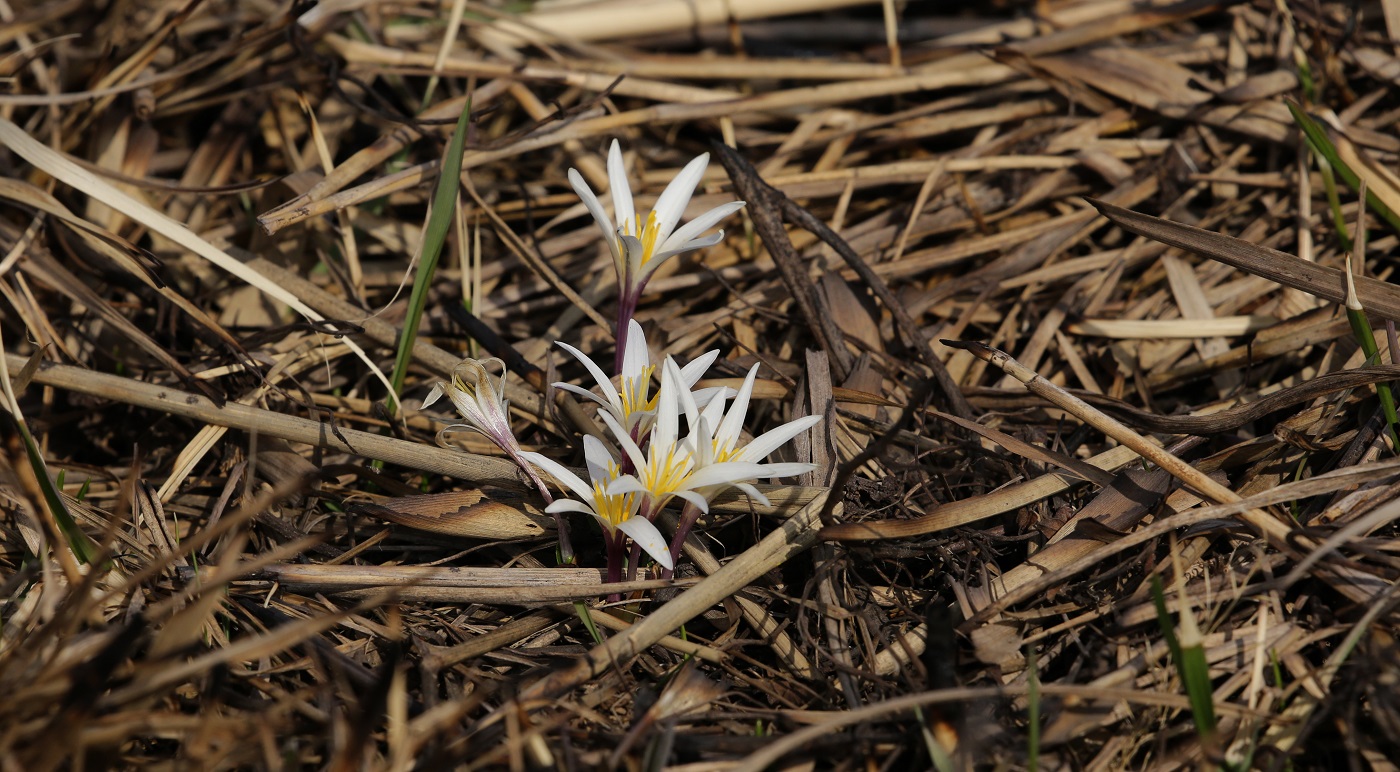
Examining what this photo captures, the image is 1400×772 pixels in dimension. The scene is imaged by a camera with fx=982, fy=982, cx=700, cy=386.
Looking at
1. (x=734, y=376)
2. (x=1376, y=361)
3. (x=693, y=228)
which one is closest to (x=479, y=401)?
(x=693, y=228)

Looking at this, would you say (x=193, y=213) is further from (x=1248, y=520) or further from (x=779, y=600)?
(x=1248, y=520)

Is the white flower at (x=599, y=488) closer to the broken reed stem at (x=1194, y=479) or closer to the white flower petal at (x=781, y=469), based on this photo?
the white flower petal at (x=781, y=469)

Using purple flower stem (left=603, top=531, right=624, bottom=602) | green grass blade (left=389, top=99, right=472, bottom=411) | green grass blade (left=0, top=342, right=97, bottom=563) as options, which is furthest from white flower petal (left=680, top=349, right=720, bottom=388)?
green grass blade (left=0, top=342, right=97, bottom=563)

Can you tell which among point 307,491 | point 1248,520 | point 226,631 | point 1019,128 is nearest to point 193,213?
point 307,491

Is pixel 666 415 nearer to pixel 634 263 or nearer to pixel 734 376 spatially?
pixel 634 263

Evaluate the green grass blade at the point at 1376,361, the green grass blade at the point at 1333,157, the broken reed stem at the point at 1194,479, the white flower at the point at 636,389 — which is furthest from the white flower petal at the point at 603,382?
the green grass blade at the point at 1333,157

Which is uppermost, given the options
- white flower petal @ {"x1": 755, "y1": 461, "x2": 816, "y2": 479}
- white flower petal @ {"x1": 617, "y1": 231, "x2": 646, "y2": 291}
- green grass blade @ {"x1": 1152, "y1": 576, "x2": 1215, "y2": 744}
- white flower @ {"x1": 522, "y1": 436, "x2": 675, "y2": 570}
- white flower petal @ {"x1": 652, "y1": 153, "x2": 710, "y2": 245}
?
white flower petal @ {"x1": 652, "y1": 153, "x2": 710, "y2": 245}

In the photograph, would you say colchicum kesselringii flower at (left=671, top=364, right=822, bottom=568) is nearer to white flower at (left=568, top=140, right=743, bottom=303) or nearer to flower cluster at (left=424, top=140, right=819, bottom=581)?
flower cluster at (left=424, top=140, right=819, bottom=581)

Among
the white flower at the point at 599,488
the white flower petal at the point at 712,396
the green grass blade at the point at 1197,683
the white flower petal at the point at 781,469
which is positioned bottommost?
the green grass blade at the point at 1197,683
